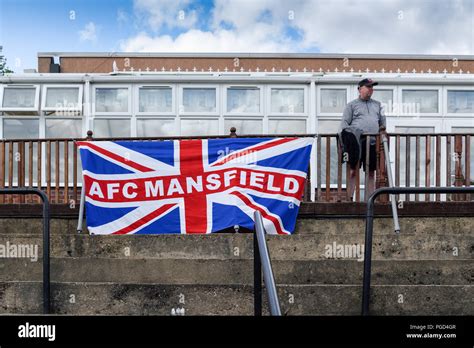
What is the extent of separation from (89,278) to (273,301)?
2851 millimetres

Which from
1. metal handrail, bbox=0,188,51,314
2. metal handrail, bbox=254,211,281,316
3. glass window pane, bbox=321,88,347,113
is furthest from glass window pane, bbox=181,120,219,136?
metal handrail, bbox=254,211,281,316

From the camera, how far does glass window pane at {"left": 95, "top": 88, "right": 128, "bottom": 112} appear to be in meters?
13.8

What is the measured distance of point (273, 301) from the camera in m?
4.83

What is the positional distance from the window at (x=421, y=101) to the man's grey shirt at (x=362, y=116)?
11.4 feet

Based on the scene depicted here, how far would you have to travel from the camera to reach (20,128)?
1388 centimetres

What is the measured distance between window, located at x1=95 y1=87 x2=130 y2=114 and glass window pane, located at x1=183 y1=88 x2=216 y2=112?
1047 mm

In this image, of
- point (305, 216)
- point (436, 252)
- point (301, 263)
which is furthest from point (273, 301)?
point (305, 216)

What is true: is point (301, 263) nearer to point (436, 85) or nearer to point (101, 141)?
point (101, 141)

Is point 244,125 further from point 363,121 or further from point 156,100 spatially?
point 363,121

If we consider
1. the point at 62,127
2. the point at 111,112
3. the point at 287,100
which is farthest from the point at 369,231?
the point at 62,127

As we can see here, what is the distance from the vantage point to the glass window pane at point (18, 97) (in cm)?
1380

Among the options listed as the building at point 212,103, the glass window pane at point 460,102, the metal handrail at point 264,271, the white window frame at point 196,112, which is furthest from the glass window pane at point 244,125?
the metal handrail at point 264,271

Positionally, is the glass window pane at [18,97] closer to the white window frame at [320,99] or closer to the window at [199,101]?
the window at [199,101]

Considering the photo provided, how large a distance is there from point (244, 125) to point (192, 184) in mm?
4208
